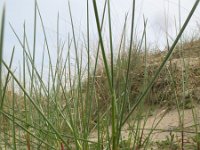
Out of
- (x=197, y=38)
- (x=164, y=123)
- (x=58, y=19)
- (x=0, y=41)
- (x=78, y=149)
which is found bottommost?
(x=164, y=123)

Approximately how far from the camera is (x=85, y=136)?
0.73 m

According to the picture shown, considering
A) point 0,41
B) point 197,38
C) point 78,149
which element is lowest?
point 78,149

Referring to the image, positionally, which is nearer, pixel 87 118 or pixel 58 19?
pixel 87 118

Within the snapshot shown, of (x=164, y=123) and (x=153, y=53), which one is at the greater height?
(x=153, y=53)

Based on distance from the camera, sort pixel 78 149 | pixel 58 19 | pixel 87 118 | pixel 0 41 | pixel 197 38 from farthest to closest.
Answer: pixel 197 38
pixel 58 19
pixel 87 118
pixel 78 149
pixel 0 41

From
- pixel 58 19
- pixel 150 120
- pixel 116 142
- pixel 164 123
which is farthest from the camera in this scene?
pixel 150 120

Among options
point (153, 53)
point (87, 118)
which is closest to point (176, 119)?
point (153, 53)

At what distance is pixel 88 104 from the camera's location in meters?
0.79

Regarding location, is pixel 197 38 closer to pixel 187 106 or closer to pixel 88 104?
pixel 187 106

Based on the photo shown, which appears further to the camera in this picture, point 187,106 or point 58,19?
point 187,106

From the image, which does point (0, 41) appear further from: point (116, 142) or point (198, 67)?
point (198, 67)

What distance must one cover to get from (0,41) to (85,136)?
393 mm

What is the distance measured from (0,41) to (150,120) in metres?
2.93

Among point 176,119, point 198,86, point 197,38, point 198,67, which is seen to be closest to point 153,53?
point 197,38
